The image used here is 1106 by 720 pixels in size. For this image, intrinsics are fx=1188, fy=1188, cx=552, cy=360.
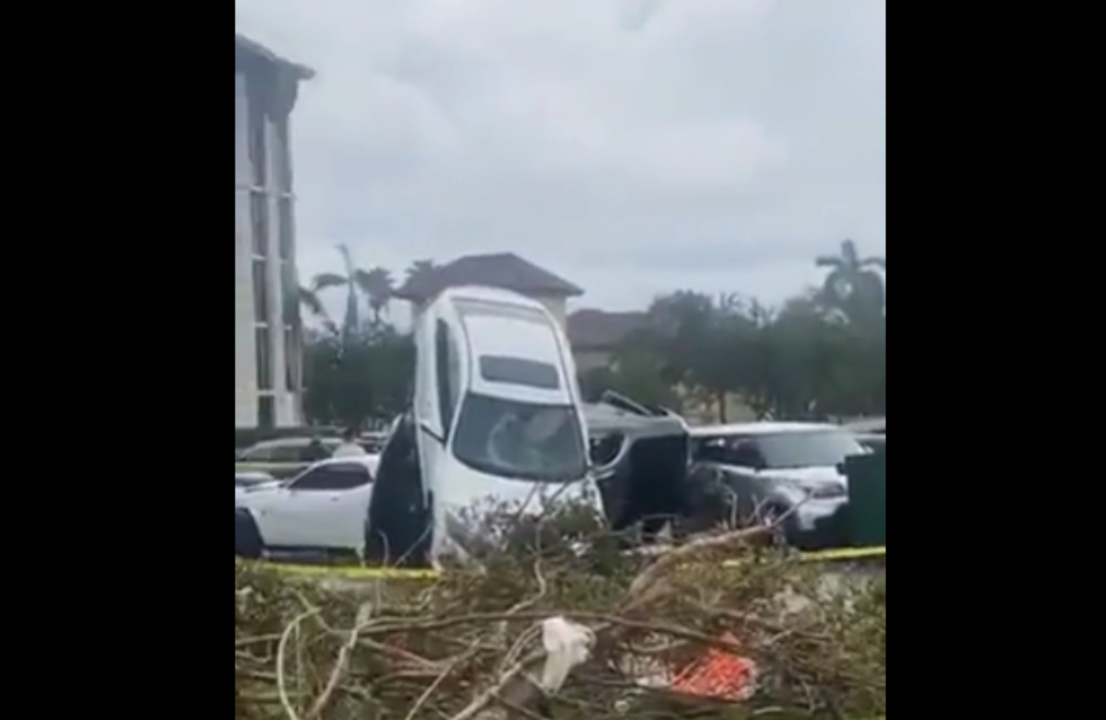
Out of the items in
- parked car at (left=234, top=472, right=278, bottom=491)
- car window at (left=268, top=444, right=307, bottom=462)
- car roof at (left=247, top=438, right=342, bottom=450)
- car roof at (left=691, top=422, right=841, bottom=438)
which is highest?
car roof at (left=691, top=422, right=841, bottom=438)

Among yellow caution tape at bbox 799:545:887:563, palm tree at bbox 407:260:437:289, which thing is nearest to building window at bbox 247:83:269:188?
palm tree at bbox 407:260:437:289

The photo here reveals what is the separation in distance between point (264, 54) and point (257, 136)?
0.35 feet

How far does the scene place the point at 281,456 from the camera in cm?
155

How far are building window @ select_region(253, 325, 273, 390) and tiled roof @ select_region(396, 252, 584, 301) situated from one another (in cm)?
18

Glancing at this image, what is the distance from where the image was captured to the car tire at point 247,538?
1531mm

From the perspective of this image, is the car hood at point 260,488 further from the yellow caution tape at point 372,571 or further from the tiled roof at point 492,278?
the tiled roof at point 492,278

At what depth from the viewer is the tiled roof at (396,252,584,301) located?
1575mm

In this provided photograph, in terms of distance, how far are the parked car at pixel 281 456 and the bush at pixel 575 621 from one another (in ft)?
0.47

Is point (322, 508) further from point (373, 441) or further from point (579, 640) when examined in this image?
point (579, 640)

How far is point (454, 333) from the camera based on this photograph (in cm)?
160

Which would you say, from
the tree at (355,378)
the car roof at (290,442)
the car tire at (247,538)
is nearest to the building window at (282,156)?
the tree at (355,378)

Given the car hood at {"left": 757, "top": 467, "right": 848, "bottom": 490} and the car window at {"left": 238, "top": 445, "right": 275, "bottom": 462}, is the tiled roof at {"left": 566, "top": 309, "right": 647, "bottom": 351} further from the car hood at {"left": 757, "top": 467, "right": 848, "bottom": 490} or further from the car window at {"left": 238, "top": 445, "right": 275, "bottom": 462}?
the car window at {"left": 238, "top": 445, "right": 275, "bottom": 462}

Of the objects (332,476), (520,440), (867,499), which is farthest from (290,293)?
(867,499)
